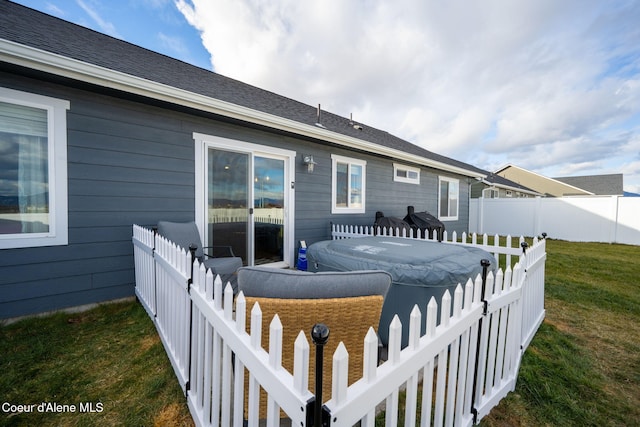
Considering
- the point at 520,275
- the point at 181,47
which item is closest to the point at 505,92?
the point at 520,275

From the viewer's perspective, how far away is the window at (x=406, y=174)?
774cm

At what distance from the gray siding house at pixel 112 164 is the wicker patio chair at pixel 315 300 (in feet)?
10.6

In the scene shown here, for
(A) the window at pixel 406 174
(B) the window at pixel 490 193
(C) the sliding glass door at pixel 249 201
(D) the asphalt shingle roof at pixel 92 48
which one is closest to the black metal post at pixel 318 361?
(C) the sliding glass door at pixel 249 201

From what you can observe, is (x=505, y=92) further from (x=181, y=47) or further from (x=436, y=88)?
(x=181, y=47)

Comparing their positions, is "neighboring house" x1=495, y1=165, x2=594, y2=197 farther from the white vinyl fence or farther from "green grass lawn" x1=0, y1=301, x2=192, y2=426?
"green grass lawn" x1=0, y1=301, x2=192, y2=426

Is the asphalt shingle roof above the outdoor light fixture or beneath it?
above

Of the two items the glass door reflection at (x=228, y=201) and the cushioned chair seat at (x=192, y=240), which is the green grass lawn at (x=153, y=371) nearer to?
the cushioned chair seat at (x=192, y=240)

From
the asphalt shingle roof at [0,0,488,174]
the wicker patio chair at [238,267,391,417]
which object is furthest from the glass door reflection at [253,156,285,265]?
the wicker patio chair at [238,267,391,417]

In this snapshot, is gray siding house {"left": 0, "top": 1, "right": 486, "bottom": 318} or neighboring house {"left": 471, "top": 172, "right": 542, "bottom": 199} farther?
neighboring house {"left": 471, "top": 172, "right": 542, "bottom": 199}

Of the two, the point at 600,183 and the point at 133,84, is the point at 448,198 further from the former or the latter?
the point at 600,183

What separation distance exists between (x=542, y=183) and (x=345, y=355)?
30.0 meters

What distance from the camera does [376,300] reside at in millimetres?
1360

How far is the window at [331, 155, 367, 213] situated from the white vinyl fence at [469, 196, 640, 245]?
956cm

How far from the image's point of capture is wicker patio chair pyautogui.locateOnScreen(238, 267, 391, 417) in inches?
50.8
